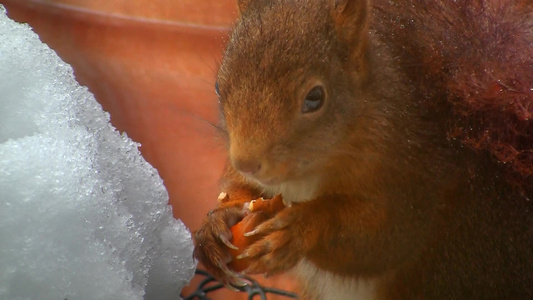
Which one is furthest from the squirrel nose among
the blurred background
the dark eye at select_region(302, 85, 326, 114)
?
the blurred background

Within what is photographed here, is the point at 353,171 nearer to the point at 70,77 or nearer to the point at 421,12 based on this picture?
the point at 421,12

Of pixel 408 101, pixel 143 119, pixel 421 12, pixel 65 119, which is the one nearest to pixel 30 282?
pixel 65 119

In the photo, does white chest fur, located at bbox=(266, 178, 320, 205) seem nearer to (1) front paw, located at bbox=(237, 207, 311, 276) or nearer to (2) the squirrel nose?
(1) front paw, located at bbox=(237, 207, 311, 276)

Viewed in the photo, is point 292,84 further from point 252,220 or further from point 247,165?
point 252,220

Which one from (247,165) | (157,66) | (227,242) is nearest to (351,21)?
(247,165)

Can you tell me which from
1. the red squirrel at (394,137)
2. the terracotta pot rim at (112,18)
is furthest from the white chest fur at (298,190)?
the terracotta pot rim at (112,18)

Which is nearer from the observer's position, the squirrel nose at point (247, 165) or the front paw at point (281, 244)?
the squirrel nose at point (247, 165)

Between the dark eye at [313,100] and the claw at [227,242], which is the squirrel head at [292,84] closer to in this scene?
the dark eye at [313,100]
